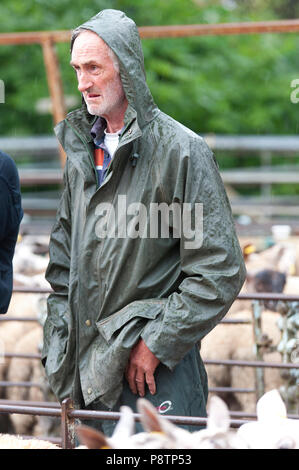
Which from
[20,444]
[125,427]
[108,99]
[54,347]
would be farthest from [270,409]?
[108,99]

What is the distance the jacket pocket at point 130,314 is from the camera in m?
2.73

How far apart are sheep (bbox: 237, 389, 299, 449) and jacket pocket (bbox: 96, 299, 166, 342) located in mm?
688

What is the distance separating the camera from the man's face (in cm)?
277

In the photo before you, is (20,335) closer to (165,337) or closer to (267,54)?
(165,337)

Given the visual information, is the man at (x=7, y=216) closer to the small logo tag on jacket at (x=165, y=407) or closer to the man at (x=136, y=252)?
the man at (x=136, y=252)

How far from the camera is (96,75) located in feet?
9.18

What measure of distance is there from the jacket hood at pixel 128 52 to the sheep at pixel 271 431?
1.15 metres

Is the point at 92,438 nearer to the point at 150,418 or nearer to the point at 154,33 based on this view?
the point at 150,418

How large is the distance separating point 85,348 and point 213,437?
1166 mm

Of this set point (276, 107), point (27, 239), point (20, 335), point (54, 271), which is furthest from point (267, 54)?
point (54, 271)

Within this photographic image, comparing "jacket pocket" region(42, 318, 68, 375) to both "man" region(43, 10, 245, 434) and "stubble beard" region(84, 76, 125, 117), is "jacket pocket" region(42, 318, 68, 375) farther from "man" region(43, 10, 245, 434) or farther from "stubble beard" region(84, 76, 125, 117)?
"stubble beard" region(84, 76, 125, 117)
